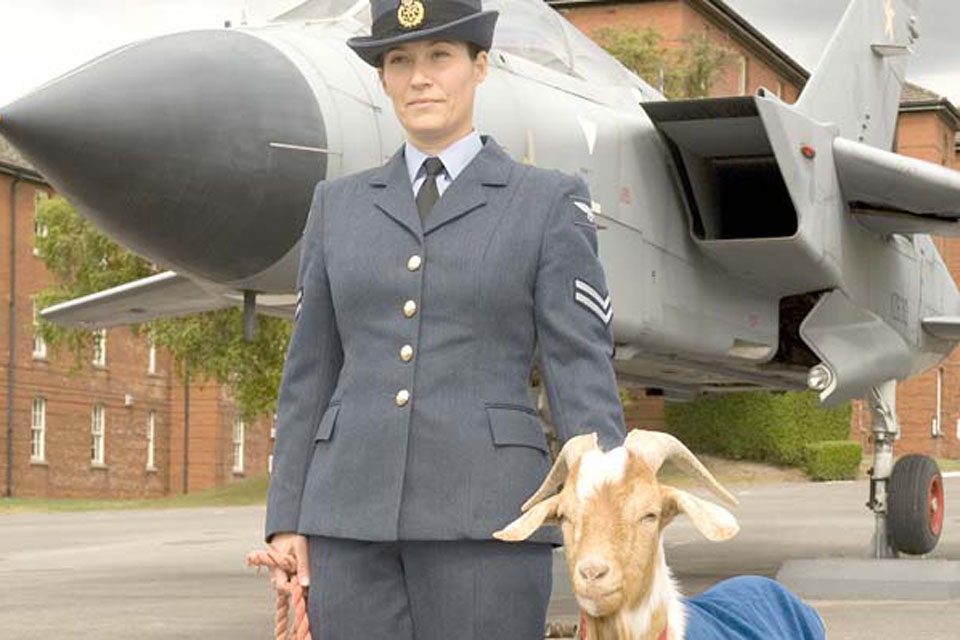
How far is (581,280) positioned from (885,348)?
9.09m

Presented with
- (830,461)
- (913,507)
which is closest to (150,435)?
(830,461)

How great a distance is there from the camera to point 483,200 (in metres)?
3.89

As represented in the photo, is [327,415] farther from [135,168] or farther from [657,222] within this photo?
[657,222]

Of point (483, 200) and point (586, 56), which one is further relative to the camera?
point (586, 56)

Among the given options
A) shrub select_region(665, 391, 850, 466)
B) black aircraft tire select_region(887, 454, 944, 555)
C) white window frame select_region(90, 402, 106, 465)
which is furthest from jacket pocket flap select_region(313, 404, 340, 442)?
white window frame select_region(90, 402, 106, 465)

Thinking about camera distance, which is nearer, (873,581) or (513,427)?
(513,427)

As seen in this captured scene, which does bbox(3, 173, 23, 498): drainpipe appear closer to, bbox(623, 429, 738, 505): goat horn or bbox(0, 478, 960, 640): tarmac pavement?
bbox(0, 478, 960, 640): tarmac pavement

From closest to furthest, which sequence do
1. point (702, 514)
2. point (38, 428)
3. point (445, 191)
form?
point (702, 514) → point (445, 191) → point (38, 428)

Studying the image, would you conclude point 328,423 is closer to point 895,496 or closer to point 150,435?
point 895,496

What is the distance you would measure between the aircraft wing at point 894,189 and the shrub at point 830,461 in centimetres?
2853

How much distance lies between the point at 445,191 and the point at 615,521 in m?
0.83

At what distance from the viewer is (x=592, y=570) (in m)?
3.54

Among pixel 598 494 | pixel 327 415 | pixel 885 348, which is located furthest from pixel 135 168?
pixel 885 348

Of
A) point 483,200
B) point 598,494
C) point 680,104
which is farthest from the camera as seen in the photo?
point 680,104
